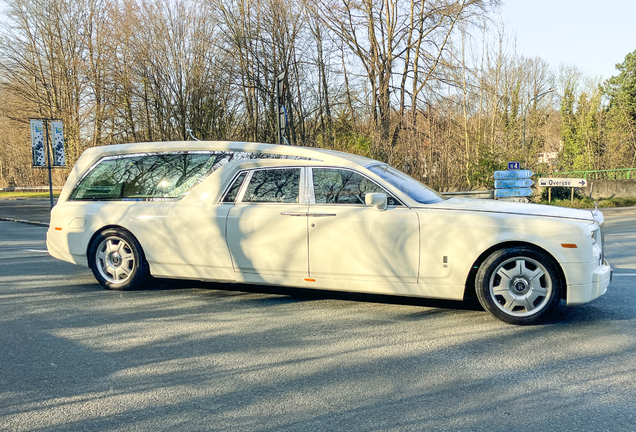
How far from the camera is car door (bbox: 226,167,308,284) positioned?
5645mm

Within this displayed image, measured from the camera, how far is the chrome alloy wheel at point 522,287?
4914 mm

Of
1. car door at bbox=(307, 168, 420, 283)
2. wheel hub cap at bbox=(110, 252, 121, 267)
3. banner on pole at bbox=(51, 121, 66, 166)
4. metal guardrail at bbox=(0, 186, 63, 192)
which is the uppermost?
banner on pole at bbox=(51, 121, 66, 166)

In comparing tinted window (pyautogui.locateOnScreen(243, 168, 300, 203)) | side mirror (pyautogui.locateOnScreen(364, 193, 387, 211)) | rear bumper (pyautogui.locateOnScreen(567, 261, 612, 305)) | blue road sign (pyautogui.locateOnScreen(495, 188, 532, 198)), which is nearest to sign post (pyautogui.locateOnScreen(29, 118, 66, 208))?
blue road sign (pyautogui.locateOnScreen(495, 188, 532, 198))

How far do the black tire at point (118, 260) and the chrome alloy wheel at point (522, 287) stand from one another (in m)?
4.00

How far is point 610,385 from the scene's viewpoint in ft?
11.5

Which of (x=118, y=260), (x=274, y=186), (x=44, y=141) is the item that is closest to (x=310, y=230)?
(x=274, y=186)

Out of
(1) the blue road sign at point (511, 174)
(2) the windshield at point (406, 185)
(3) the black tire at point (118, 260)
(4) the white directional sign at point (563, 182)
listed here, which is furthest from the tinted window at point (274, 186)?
(4) the white directional sign at point (563, 182)

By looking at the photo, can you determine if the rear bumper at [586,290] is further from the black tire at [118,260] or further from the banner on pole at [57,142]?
the banner on pole at [57,142]

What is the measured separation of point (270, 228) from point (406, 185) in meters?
1.51

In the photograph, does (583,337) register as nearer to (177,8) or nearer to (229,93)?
(229,93)

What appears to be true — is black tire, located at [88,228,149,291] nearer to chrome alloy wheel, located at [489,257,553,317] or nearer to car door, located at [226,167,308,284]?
car door, located at [226,167,308,284]

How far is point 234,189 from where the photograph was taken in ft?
20.0

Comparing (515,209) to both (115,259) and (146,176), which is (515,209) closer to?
(146,176)

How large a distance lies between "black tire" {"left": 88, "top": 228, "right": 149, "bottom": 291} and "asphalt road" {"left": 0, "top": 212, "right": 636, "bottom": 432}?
26 cm
